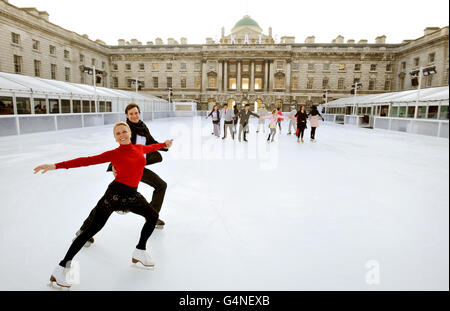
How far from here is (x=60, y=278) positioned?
6.49 ft

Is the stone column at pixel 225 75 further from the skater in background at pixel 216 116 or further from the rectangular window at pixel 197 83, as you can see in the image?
the skater in background at pixel 216 116

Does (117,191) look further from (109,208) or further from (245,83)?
(245,83)

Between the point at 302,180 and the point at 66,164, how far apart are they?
4.07 metres

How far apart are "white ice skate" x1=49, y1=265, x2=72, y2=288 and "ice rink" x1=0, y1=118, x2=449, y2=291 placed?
0.23ft

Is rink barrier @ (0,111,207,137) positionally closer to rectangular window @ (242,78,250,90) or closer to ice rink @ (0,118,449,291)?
ice rink @ (0,118,449,291)

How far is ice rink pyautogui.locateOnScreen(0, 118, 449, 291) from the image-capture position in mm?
2012

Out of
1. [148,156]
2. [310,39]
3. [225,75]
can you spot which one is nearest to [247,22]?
[310,39]

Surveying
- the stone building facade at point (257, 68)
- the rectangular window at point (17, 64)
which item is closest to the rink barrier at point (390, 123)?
the stone building facade at point (257, 68)

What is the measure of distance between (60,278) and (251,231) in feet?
5.92

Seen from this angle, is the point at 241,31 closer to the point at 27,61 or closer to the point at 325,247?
the point at 27,61

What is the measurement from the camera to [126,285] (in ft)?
6.60

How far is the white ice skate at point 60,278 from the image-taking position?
196cm

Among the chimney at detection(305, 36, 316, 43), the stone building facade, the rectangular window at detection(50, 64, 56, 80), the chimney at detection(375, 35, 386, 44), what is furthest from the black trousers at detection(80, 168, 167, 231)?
the chimney at detection(375, 35, 386, 44)

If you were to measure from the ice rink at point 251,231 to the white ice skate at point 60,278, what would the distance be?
0.23 feet
